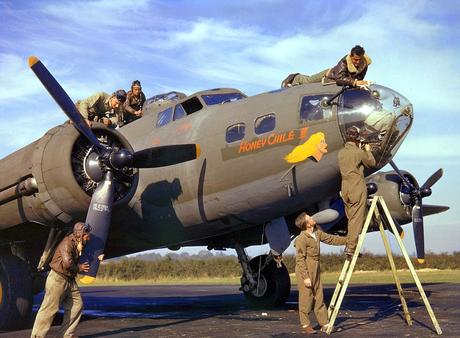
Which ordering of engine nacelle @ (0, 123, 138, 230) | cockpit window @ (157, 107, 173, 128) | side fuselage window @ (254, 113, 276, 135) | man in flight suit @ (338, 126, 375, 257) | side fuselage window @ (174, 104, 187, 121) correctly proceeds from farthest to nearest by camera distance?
cockpit window @ (157, 107, 173, 128) → side fuselage window @ (174, 104, 187, 121) → side fuselage window @ (254, 113, 276, 135) → engine nacelle @ (0, 123, 138, 230) → man in flight suit @ (338, 126, 375, 257)

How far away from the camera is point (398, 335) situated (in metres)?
9.38

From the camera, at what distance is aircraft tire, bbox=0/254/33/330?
42.3 ft

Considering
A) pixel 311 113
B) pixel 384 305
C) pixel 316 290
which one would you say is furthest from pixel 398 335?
pixel 384 305

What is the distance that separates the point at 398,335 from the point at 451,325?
179 centimetres

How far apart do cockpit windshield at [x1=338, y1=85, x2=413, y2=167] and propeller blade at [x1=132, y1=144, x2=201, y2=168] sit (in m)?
3.25

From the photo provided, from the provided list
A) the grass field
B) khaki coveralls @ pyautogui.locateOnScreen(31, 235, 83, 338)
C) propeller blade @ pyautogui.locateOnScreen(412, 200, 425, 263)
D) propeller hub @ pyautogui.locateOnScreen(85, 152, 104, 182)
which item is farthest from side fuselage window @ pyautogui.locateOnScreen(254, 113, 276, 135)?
the grass field

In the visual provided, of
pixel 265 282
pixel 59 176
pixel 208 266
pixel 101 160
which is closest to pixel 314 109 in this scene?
pixel 101 160

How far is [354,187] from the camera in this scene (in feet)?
34.1

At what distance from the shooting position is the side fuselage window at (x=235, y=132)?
42.3 ft

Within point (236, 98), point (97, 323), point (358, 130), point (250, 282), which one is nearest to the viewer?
point (358, 130)

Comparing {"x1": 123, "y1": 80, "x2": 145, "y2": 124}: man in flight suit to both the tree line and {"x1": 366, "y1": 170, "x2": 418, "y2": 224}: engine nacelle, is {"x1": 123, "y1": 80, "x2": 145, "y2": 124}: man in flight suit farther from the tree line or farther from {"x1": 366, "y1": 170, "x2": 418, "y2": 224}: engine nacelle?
the tree line

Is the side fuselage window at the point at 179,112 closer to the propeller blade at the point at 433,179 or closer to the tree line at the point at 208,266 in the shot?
the propeller blade at the point at 433,179

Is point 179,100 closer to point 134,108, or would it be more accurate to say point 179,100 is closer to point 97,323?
point 134,108

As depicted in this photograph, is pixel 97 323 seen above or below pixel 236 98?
below
